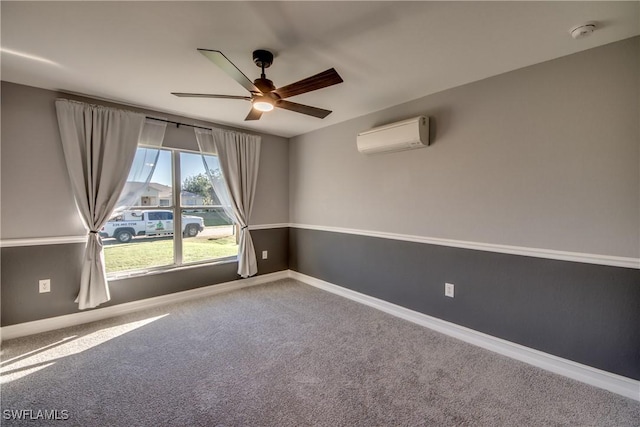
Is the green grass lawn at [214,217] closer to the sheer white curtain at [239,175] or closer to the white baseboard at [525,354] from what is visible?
the sheer white curtain at [239,175]

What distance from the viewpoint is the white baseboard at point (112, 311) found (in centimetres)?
251

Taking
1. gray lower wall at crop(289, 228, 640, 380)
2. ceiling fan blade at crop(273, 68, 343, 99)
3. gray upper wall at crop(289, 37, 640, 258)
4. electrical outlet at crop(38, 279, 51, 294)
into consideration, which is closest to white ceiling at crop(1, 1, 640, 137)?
gray upper wall at crop(289, 37, 640, 258)

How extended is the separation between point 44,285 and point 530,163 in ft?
14.7

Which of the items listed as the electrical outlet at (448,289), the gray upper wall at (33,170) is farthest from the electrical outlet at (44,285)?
the electrical outlet at (448,289)

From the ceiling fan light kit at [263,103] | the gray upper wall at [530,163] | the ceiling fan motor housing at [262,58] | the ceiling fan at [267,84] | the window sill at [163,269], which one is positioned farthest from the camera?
the window sill at [163,269]

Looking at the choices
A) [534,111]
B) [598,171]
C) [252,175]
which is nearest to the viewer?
[598,171]

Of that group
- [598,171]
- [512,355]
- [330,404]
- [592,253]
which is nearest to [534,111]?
[598,171]

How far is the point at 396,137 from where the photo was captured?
9.14 ft

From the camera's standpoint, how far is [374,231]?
327 cm

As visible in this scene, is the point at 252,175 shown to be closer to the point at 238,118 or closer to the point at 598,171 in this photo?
the point at 238,118

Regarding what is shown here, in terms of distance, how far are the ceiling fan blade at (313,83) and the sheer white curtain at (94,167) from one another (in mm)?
2081

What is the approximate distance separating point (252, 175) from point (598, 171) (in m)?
3.58

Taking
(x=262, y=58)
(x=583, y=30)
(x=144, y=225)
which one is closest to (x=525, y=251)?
(x=583, y=30)

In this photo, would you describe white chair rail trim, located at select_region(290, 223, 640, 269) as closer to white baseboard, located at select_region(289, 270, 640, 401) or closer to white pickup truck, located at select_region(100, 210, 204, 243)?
white baseboard, located at select_region(289, 270, 640, 401)
